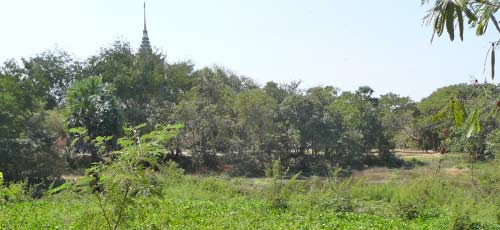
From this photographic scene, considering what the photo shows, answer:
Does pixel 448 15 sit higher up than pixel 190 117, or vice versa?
pixel 190 117

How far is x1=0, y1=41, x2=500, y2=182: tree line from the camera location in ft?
59.7

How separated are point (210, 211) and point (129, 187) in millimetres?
6166

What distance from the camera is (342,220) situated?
29.2 feet

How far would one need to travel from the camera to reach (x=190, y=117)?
21641 mm

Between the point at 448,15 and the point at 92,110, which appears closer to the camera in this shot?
the point at 448,15

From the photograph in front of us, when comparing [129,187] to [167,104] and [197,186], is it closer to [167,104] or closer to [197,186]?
[197,186]

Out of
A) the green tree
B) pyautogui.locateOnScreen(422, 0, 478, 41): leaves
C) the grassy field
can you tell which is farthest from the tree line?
pyautogui.locateOnScreen(422, 0, 478, 41): leaves

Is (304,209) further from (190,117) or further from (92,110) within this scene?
(190,117)

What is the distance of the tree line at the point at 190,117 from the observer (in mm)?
18188

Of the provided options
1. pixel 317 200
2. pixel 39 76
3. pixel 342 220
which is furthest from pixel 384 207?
pixel 39 76

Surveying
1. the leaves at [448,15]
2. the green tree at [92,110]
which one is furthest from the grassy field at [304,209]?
the green tree at [92,110]

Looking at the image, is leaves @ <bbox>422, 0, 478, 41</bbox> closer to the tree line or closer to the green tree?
the tree line

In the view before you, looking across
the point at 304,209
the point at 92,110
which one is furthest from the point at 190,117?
the point at 304,209

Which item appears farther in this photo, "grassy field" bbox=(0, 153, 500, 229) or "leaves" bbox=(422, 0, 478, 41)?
"grassy field" bbox=(0, 153, 500, 229)
